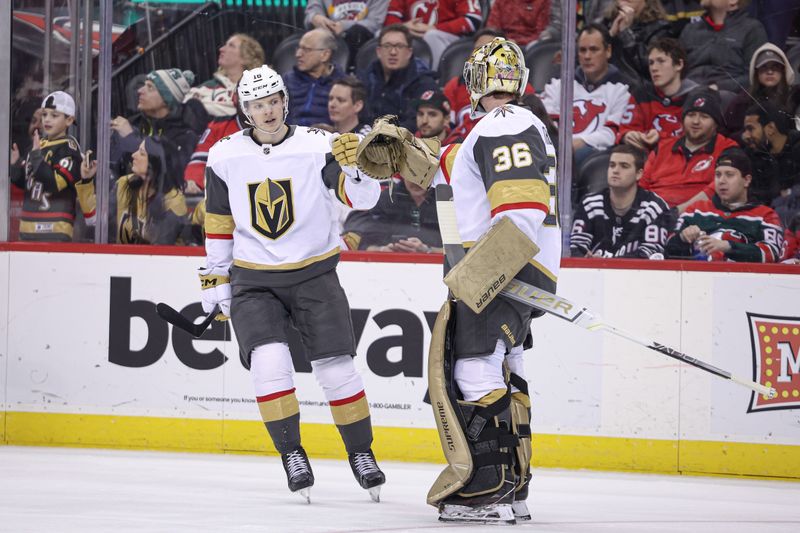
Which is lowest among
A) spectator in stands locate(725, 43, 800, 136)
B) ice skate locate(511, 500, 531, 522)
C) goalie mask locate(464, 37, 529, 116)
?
ice skate locate(511, 500, 531, 522)

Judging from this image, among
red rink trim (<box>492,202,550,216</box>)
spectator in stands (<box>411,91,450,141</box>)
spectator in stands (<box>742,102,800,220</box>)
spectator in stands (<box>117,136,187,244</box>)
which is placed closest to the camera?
red rink trim (<box>492,202,550,216</box>)

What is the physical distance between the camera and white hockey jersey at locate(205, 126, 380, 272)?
3727mm

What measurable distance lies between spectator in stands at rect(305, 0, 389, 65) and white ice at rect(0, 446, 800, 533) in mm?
2021

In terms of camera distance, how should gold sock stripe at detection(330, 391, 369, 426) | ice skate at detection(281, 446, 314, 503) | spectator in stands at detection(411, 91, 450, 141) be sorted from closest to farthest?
ice skate at detection(281, 446, 314, 503)
gold sock stripe at detection(330, 391, 369, 426)
spectator in stands at detection(411, 91, 450, 141)

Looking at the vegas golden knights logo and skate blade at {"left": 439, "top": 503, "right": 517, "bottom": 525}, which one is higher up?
the vegas golden knights logo

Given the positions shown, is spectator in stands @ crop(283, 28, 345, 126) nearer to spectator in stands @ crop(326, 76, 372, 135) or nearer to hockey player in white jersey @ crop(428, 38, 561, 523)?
spectator in stands @ crop(326, 76, 372, 135)

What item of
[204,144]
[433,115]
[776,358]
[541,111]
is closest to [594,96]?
[541,111]

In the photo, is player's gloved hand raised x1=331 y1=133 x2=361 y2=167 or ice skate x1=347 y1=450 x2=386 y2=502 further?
ice skate x1=347 y1=450 x2=386 y2=502

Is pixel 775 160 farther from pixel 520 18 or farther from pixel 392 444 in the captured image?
pixel 392 444

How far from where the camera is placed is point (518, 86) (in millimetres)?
3303

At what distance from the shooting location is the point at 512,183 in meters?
3.07

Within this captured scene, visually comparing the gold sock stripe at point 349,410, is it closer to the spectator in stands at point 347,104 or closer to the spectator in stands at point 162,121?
the spectator in stands at point 347,104

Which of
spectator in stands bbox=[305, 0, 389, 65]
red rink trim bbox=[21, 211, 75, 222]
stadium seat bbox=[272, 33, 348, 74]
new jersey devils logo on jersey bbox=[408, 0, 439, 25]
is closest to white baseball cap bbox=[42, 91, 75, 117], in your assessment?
red rink trim bbox=[21, 211, 75, 222]

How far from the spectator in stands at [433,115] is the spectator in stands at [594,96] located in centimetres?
48
